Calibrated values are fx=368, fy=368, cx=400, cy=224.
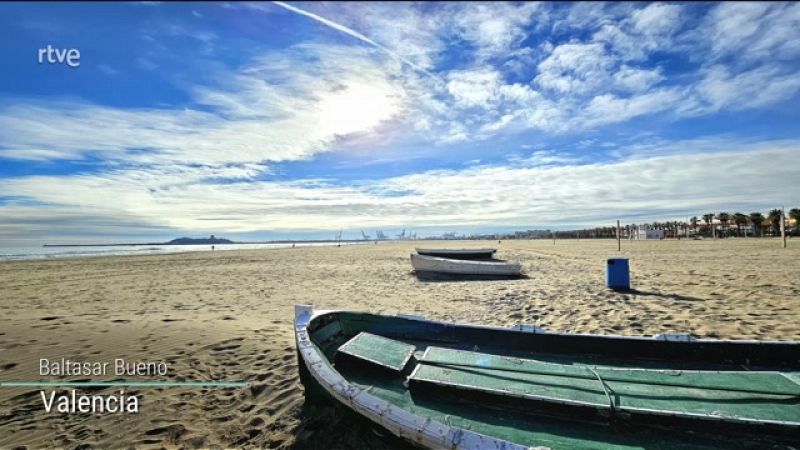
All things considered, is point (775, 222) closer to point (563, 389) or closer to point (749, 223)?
point (749, 223)

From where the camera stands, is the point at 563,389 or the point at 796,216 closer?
the point at 563,389

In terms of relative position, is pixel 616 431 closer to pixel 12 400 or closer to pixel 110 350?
pixel 12 400

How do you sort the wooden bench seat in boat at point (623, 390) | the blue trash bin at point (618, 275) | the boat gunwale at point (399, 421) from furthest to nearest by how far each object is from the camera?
1. the blue trash bin at point (618, 275)
2. the wooden bench seat in boat at point (623, 390)
3. the boat gunwale at point (399, 421)

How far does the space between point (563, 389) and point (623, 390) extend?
1.76 feet

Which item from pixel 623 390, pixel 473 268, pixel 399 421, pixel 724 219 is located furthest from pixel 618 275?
pixel 724 219

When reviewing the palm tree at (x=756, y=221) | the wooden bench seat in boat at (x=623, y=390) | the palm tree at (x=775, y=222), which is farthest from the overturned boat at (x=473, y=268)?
the palm tree at (x=756, y=221)

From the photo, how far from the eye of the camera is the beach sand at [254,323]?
4.01 metres

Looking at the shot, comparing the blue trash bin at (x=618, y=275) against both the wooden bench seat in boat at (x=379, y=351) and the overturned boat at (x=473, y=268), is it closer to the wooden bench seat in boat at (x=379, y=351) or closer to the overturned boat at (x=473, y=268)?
the overturned boat at (x=473, y=268)

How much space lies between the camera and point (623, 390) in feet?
10.7

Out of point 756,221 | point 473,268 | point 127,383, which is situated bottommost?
point 127,383

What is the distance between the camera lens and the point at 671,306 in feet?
28.1

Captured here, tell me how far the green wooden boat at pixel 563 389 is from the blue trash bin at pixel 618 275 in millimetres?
7304

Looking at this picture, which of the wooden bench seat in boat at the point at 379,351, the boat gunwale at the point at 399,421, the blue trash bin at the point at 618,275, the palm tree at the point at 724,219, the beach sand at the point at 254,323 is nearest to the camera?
the boat gunwale at the point at 399,421

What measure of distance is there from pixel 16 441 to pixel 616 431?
579 cm
